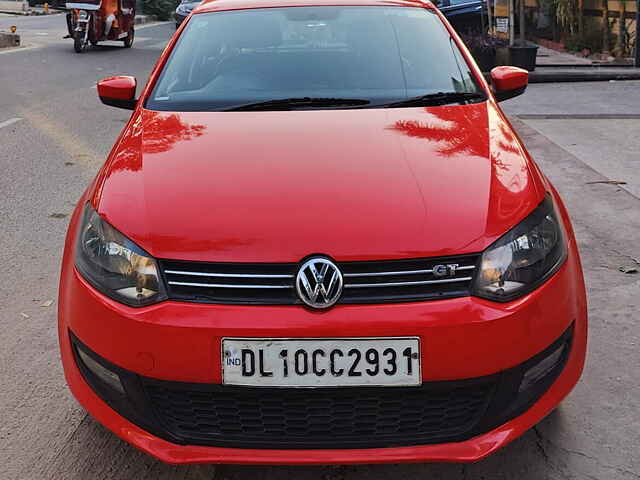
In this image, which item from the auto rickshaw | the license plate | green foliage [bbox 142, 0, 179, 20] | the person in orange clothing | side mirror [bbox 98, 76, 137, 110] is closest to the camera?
the license plate

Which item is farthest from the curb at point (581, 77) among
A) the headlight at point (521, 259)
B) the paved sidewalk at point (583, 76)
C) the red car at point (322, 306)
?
the headlight at point (521, 259)

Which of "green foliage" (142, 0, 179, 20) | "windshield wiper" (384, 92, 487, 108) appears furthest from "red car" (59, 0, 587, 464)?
"green foliage" (142, 0, 179, 20)

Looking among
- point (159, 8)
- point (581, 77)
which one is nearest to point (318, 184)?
point (581, 77)

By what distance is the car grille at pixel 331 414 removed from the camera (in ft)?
7.39

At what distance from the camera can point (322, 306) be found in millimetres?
2234

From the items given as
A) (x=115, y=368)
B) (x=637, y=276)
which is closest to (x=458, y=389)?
(x=115, y=368)

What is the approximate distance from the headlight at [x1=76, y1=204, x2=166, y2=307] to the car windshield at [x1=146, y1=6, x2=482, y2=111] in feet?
3.14

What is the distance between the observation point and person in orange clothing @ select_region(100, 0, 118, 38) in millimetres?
17750

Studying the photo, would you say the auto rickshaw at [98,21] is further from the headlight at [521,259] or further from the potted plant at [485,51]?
the headlight at [521,259]

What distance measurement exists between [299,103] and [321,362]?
138 cm

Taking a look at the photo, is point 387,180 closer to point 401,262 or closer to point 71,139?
point 401,262

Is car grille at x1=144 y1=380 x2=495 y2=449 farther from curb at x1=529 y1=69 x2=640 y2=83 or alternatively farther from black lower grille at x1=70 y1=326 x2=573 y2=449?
curb at x1=529 y1=69 x2=640 y2=83

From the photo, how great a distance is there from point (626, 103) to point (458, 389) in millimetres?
8502

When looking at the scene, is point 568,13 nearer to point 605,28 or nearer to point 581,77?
point 605,28
